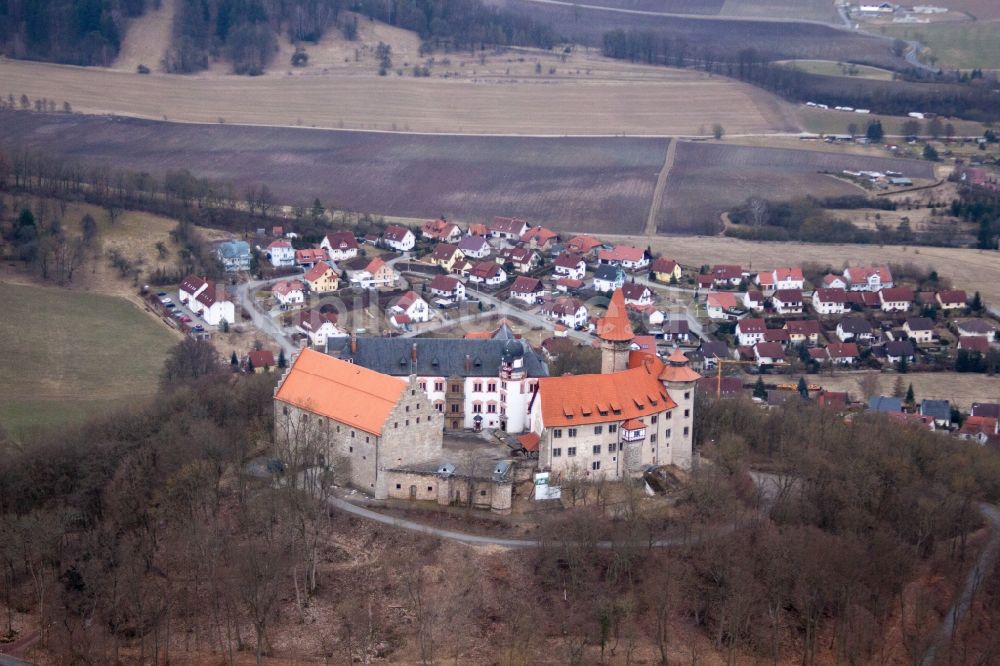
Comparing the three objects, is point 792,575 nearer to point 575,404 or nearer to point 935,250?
point 575,404

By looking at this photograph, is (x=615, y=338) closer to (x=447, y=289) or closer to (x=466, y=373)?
(x=466, y=373)

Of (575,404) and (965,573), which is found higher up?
(575,404)

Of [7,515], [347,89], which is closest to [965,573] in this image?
[7,515]

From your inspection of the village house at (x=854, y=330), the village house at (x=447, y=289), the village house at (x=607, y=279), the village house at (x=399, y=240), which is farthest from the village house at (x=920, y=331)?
the village house at (x=399, y=240)

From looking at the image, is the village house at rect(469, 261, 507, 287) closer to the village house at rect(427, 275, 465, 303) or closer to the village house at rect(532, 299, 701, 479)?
the village house at rect(427, 275, 465, 303)

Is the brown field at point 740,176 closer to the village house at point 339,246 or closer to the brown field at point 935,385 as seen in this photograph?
the village house at point 339,246
